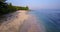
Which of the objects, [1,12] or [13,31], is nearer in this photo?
[13,31]

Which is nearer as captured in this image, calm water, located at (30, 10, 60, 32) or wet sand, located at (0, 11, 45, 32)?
wet sand, located at (0, 11, 45, 32)

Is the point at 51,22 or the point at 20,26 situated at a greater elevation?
the point at 20,26

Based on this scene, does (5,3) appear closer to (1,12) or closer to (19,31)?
(1,12)

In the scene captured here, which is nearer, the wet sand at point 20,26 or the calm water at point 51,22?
the wet sand at point 20,26

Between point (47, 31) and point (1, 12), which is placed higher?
point (47, 31)

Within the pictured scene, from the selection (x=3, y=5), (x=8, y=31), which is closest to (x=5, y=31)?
(x=8, y=31)

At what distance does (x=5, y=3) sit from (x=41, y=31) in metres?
12.6

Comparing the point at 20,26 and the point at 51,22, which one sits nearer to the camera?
the point at 20,26

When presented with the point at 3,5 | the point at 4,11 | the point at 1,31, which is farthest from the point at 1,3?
the point at 1,31

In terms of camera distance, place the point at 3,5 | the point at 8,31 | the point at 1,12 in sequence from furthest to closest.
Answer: the point at 3,5 < the point at 1,12 < the point at 8,31

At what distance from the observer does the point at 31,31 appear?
5867 millimetres

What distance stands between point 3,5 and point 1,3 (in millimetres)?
357

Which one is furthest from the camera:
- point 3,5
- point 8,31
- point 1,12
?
point 3,5

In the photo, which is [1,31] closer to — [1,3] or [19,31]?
[19,31]
